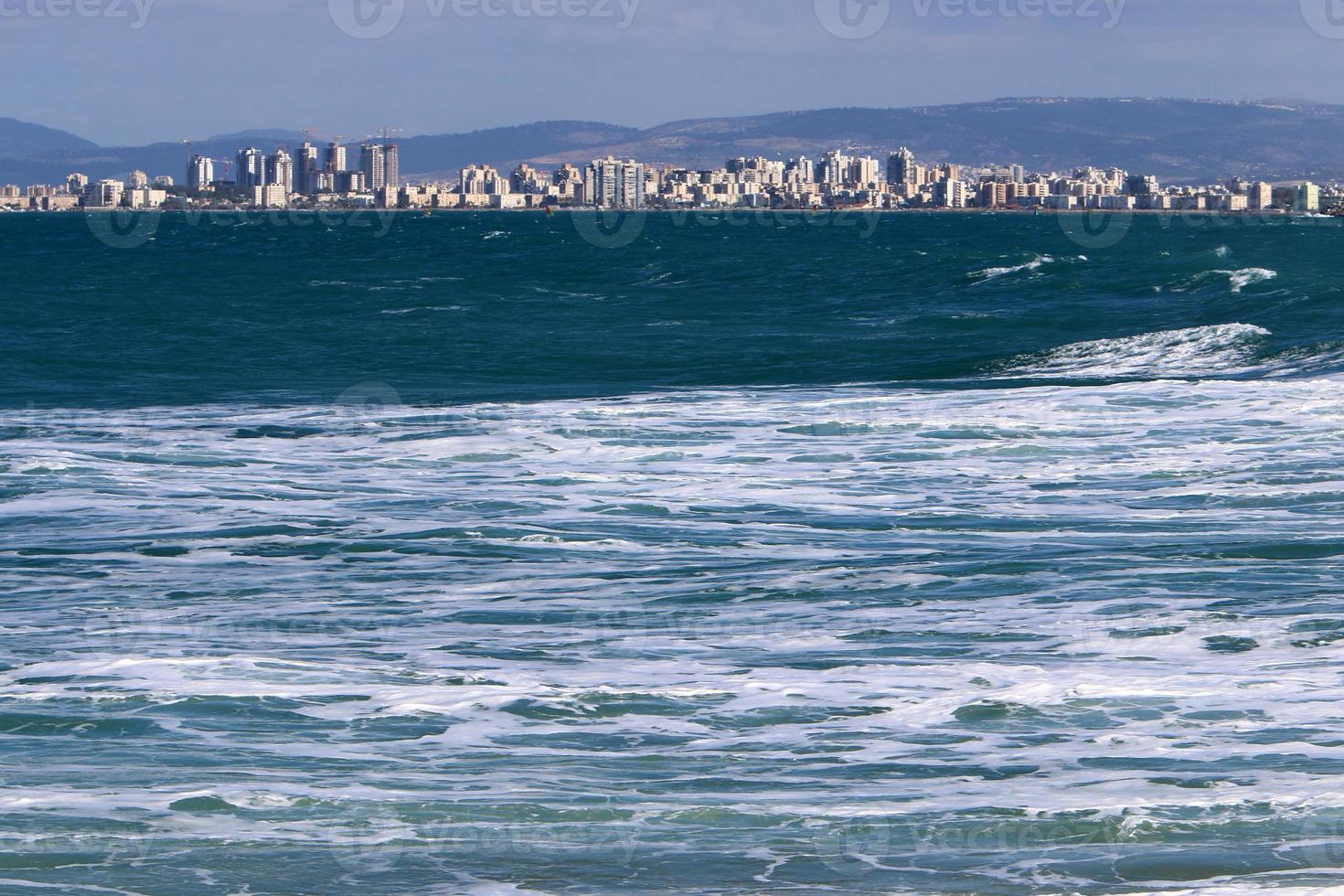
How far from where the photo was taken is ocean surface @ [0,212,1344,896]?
841 centimetres

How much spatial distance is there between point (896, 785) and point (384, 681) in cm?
369

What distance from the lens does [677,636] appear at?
12.7 meters

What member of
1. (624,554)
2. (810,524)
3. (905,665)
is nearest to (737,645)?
(905,665)

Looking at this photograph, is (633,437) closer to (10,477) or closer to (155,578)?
(10,477)

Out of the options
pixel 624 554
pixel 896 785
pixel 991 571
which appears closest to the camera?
pixel 896 785

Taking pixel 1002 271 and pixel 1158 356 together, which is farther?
pixel 1002 271

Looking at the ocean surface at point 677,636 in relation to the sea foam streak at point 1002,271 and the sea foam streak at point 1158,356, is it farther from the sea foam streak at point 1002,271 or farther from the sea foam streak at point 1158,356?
the sea foam streak at point 1002,271

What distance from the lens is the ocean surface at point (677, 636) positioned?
841cm

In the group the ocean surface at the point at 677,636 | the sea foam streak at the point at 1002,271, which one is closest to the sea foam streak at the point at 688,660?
the ocean surface at the point at 677,636

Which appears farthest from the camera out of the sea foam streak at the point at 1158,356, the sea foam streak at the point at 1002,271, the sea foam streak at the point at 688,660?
the sea foam streak at the point at 1002,271

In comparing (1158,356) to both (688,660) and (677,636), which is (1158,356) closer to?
(677,636)

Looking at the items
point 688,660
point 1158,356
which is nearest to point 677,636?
point 688,660

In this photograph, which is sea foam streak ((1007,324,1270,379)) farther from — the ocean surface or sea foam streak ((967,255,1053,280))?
sea foam streak ((967,255,1053,280))

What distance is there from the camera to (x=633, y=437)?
24.1 m
